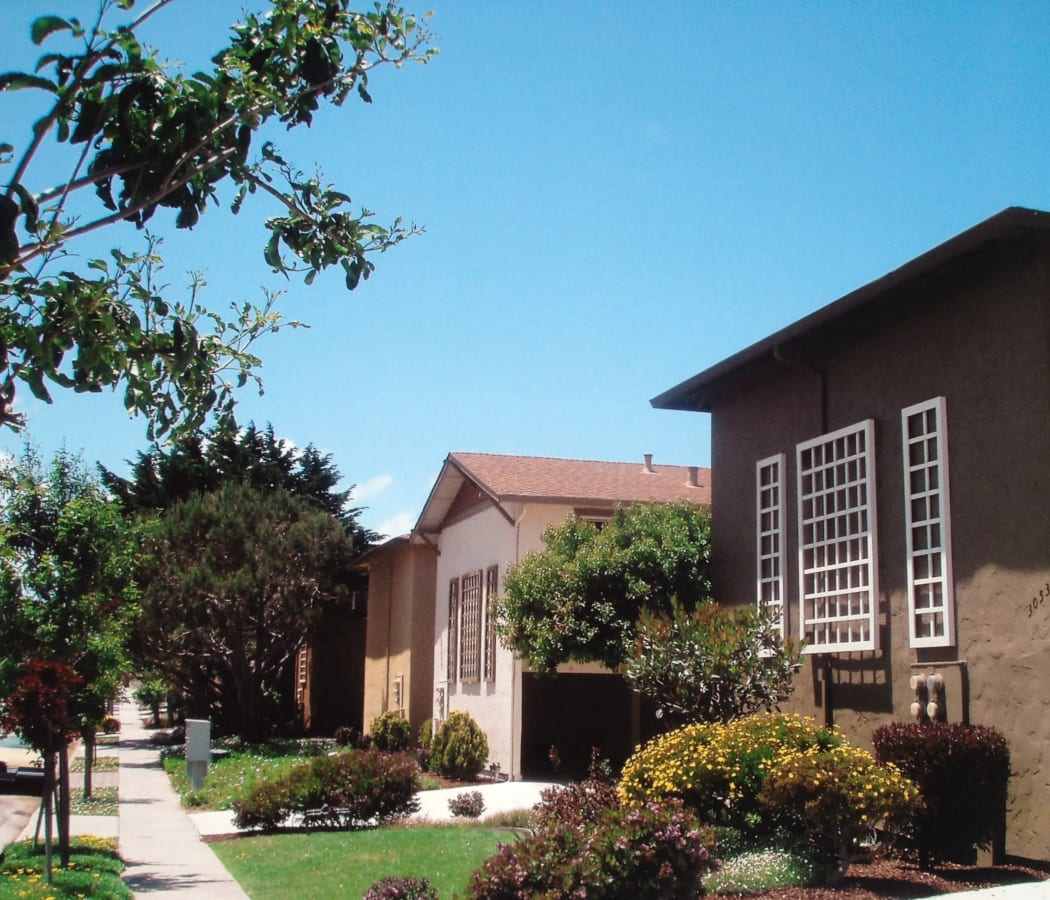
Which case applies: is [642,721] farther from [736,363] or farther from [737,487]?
[736,363]

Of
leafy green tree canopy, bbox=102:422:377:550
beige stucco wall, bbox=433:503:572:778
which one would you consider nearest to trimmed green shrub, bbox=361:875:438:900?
beige stucco wall, bbox=433:503:572:778

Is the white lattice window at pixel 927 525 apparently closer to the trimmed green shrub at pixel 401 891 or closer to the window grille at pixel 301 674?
the trimmed green shrub at pixel 401 891

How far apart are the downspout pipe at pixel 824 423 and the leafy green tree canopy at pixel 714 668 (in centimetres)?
37

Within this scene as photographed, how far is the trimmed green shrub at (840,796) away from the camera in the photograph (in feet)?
29.9

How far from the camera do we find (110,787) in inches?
909

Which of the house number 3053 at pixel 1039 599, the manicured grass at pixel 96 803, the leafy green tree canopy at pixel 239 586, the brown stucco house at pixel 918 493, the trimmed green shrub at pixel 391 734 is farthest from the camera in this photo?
the leafy green tree canopy at pixel 239 586

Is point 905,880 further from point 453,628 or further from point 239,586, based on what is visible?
point 239,586

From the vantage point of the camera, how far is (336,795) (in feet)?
49.8

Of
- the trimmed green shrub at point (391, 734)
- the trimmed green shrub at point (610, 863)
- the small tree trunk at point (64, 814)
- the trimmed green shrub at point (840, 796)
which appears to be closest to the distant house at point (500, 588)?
the trimmed green shrub at point (391, 734)

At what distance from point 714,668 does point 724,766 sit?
2.44 meters

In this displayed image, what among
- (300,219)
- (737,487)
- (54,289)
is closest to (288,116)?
(300,219)

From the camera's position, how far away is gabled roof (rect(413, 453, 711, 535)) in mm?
21031

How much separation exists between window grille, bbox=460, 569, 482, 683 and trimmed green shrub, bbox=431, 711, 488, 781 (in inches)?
35.3

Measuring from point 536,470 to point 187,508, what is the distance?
1181 centimetres
